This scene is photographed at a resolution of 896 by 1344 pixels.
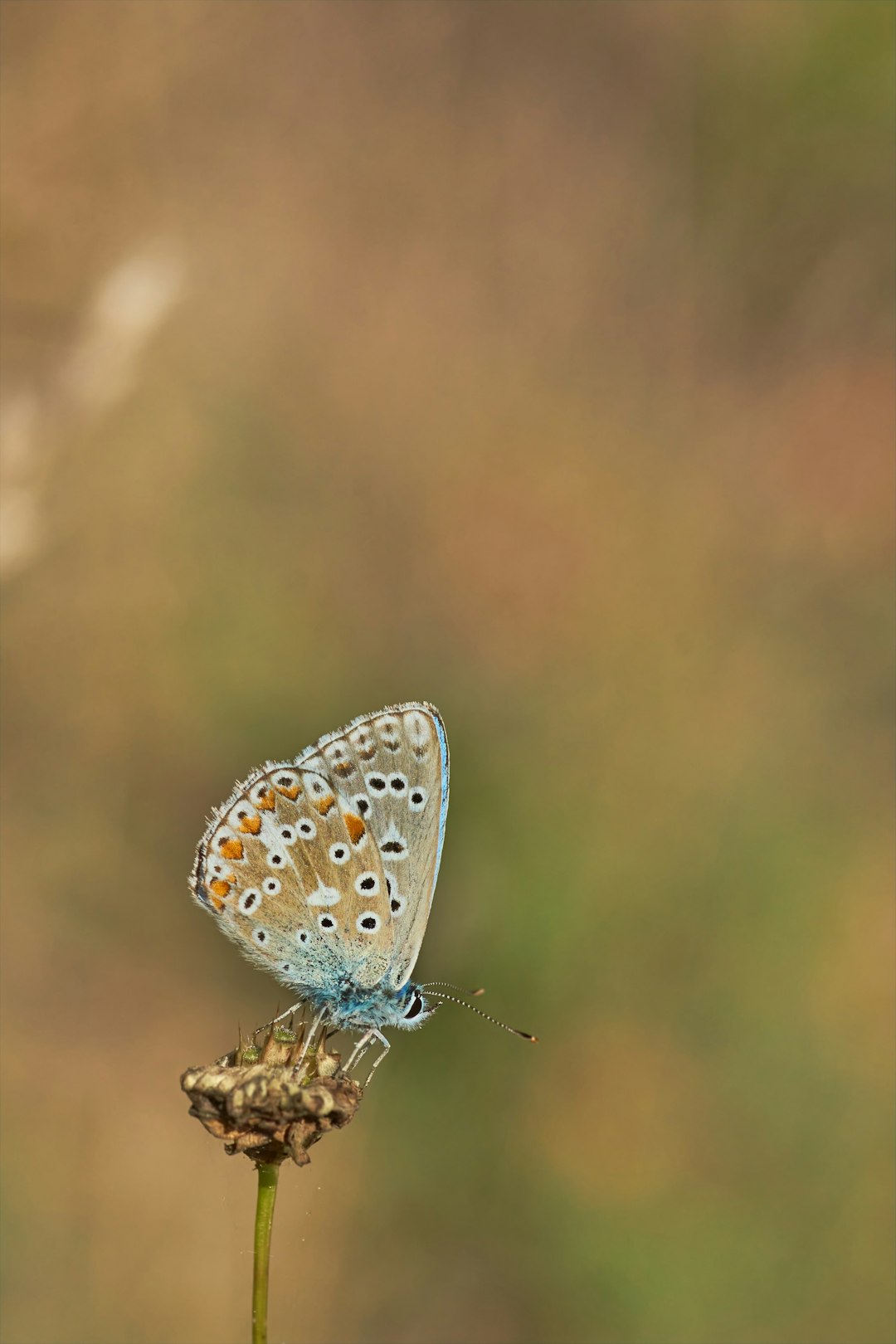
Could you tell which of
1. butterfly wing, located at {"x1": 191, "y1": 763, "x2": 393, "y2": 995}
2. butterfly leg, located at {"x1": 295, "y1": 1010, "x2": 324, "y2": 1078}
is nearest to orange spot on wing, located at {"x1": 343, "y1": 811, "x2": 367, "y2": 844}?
butterfly wing, located at {"x1": 191, "y1": 763, "x2": 393, "y2": 995}

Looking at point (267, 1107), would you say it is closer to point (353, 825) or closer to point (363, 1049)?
point (363, 1049)

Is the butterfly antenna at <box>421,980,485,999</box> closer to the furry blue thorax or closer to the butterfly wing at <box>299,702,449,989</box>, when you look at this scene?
the furry blue thorax

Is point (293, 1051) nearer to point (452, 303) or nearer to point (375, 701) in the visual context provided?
point (375, 701)

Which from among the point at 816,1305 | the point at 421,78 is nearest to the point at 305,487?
the point at 421,78

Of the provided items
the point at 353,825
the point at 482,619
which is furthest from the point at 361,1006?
the point at 482,619

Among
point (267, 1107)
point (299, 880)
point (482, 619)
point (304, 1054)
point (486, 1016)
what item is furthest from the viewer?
point (482, 619)

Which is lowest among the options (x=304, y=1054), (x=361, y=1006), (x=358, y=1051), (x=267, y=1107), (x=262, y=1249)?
(x=262, y=1249)
